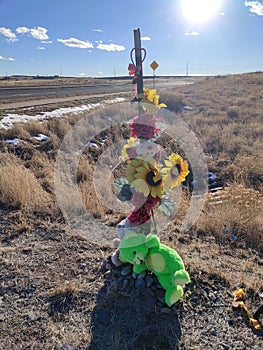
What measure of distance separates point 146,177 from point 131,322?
4.03ft

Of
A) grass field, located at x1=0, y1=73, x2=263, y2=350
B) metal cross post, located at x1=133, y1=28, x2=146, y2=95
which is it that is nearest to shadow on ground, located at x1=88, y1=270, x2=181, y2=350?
grass field, located at x1=0, y1=73, x2=263, y2=350

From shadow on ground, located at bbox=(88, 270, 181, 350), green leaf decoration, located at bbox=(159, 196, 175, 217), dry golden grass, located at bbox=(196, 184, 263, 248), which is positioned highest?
green leaf decoration, located at bbox=(159, 196, 175, 217)

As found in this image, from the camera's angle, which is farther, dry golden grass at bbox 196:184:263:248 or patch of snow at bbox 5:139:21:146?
patch of snow at bbox 5:139:21:146

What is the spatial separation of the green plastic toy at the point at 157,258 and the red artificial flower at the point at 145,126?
0.89 metres

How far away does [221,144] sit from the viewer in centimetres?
995

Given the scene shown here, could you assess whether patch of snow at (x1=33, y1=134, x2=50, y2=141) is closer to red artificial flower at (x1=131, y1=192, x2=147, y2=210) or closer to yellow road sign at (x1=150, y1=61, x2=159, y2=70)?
Answer: yellow road sign at (x1=150, y1=61, x2=159, y2=70)

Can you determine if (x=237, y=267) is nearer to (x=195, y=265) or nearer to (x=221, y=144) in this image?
(x=195, y=265)

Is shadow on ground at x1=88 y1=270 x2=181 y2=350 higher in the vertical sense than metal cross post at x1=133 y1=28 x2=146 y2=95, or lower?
lower

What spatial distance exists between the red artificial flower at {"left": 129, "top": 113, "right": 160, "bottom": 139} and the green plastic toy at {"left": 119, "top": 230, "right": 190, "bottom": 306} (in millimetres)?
889

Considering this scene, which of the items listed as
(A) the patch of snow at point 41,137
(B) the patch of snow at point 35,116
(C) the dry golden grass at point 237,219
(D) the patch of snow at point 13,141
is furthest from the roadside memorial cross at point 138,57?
(B) the patch of snow at point 35,116

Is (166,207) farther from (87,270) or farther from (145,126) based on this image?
(87,270)

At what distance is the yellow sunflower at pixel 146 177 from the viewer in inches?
87.7

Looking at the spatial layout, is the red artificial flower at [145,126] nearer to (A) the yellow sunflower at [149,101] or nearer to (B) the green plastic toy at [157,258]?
(A) the yellow sunflower at [149,101]

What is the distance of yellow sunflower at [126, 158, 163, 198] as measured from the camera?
7.31 feet
